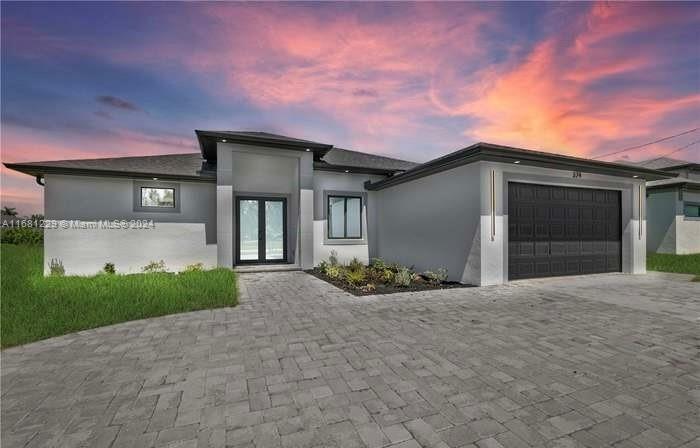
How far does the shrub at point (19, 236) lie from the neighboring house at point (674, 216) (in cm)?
3632

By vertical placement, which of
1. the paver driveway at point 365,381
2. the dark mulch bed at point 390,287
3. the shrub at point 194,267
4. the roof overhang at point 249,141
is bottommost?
the dark mulch bed at point 390,287

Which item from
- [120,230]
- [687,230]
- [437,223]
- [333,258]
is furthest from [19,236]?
[687,230]

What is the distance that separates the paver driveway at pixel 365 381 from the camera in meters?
2.09

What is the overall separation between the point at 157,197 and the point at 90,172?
1.93 meters

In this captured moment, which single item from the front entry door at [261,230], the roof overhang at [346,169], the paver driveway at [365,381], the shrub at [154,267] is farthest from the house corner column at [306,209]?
the paver driveway at [365,381]

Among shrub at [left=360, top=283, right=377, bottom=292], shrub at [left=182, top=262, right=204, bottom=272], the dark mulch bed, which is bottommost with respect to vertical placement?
the dark mulch bed

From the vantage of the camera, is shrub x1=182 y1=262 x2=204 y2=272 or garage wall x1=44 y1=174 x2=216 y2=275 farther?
shrub x1=182 y1=262 x2=204 y2=272

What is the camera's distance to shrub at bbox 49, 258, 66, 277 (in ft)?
29.7

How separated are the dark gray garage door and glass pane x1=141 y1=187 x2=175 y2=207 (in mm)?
11337

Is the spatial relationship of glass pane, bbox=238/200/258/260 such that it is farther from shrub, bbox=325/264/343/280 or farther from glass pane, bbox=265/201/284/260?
shrub, bbox=325/264/343/280

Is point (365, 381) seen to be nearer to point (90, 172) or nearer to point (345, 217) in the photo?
point (345, 217)

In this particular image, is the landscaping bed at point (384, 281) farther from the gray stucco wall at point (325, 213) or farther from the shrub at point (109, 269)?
the shrub at point (109, 269)

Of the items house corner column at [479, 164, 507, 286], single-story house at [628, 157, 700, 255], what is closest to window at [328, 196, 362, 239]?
house corner column at [479, 164, 507, 286]

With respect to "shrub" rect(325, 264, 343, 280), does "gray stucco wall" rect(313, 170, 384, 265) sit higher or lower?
higher
